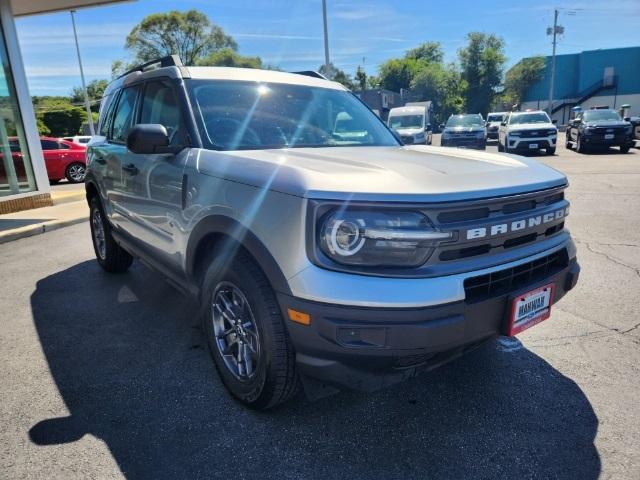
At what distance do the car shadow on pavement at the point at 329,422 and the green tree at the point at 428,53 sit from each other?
92.2 metres

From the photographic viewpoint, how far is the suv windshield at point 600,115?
1786 cm

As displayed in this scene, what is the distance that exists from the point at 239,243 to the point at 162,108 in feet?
5.21

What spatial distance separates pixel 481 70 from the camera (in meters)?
62.9

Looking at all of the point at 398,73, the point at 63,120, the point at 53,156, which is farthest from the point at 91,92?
the point at 53,156

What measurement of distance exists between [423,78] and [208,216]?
67.2 meters

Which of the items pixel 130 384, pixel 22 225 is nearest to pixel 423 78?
pixel 22 225

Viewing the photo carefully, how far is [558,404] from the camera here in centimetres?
260

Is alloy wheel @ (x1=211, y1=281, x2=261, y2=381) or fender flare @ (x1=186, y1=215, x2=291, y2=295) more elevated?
fender flare @ (x1=186, y1=215, x2=291, y2=295)

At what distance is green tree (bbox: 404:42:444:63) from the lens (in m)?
87.1

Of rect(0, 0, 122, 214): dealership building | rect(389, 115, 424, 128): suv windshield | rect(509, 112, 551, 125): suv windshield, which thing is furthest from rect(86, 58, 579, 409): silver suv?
rect(389, 115, 424, 128): suv windshield

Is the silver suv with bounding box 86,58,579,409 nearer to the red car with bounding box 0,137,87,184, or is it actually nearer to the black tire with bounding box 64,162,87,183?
the red car with bounding box 0,137,87,184

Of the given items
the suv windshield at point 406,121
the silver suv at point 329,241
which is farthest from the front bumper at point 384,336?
the suv windshield at point 406,121

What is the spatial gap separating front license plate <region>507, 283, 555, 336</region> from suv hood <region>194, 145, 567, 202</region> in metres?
0.50

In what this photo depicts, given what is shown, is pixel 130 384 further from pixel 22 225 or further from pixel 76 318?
pixel 22 225
